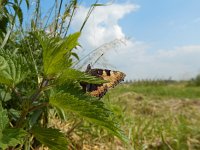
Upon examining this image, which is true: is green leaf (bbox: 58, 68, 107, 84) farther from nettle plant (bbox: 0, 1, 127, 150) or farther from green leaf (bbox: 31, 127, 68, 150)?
green leaf (bbox: 31, 127, 68, 150)

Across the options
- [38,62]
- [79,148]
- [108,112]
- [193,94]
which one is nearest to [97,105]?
[108,112]

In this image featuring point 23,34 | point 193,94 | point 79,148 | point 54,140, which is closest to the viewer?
point 54,140

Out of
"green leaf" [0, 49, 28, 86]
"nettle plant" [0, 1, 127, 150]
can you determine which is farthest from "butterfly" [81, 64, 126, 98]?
"green leaf" [0, 49, 28, 86]

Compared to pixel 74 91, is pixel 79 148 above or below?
below

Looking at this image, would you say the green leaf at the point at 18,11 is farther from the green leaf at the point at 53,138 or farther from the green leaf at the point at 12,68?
the green leaf at the point at 53,138

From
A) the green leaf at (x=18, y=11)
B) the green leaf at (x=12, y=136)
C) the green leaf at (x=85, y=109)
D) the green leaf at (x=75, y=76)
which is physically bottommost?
the green leaf at (x=12, y=136)

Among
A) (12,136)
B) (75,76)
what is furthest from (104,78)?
(12,136)

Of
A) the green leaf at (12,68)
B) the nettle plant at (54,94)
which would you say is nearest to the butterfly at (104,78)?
the nettle plant at (54,94)

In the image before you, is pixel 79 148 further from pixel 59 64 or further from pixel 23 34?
pixel 59 64
